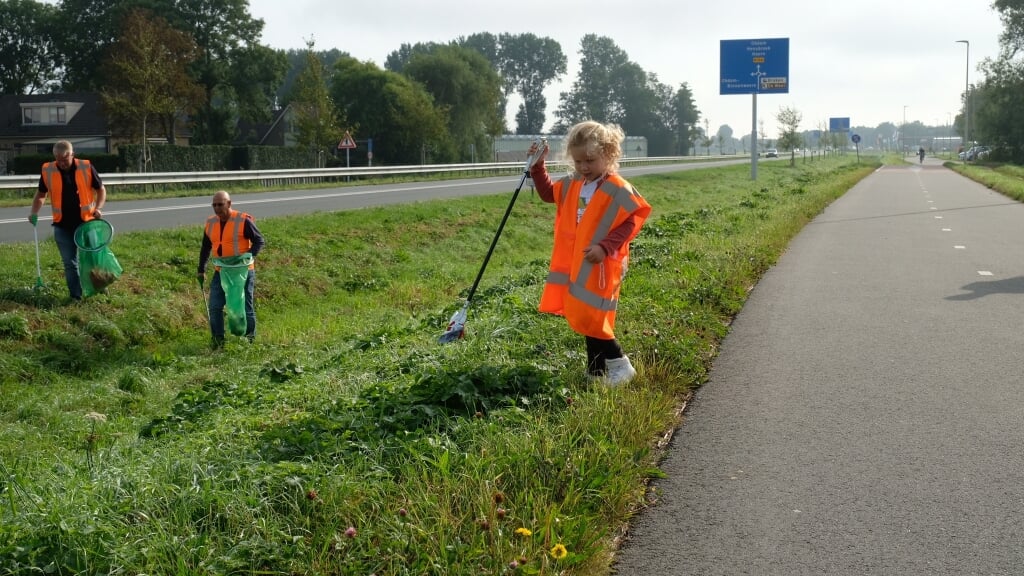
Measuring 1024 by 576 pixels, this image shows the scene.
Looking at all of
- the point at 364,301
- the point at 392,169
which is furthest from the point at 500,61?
the point at 364,301

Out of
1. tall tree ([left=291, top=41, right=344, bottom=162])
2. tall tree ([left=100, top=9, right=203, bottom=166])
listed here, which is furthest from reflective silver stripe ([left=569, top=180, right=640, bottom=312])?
tall tree ([left=291, top=41, right=344, bottom=162])

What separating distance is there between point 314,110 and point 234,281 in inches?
1391

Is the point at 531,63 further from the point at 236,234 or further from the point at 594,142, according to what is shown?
the point at 594,142

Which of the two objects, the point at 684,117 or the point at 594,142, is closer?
the point at 594,142

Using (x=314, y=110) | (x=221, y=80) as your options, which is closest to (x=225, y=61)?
(x=221, y=80)

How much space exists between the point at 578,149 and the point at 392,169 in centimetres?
3202

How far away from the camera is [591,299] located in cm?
562

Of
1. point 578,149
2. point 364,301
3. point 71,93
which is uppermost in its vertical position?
point 71,93

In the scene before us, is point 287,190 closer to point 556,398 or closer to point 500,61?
point 556,398

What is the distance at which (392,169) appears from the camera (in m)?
37.1

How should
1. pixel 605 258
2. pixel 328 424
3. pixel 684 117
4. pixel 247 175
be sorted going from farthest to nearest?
1. pixel 684 117
2. pixel 247 175
3. pixel 605 258
4. pixel 328 424

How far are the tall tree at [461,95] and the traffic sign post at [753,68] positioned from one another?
2762 centimetres

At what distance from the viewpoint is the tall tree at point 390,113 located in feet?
188

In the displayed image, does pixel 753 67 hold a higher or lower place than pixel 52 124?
higher
